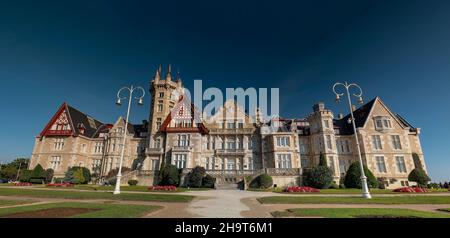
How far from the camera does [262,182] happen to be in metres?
30.5


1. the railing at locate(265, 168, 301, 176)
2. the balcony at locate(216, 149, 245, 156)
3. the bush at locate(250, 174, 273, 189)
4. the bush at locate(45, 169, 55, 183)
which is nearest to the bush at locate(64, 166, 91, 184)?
the bush at locate(45, 169, 55, 183)

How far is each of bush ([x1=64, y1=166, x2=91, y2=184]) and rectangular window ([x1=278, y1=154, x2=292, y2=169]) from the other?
1365 inches

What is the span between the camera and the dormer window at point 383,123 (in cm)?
3703

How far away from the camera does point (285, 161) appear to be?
118ft

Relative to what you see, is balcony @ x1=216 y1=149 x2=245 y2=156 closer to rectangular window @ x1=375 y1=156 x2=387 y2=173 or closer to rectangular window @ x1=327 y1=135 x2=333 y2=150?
rectangular window @ x1=327 y1=135 x2=333 y2=150

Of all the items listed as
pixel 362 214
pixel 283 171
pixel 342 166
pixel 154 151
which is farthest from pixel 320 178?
pixel 154 151

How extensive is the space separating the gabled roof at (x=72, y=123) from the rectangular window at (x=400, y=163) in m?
59.6

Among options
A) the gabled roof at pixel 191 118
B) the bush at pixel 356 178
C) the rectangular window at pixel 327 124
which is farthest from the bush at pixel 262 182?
the rectangular window at pixel 327 124

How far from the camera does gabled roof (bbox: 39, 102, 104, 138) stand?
135ft

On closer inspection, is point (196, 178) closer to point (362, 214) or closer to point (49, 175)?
→ point (362, 214)

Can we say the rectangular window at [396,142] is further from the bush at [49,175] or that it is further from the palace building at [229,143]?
the bush at [49,175]

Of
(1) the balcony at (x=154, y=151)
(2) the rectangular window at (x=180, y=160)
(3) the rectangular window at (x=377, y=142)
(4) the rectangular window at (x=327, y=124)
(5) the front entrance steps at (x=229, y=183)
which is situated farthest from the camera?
(1) the balcony at (x=154, y=151)
